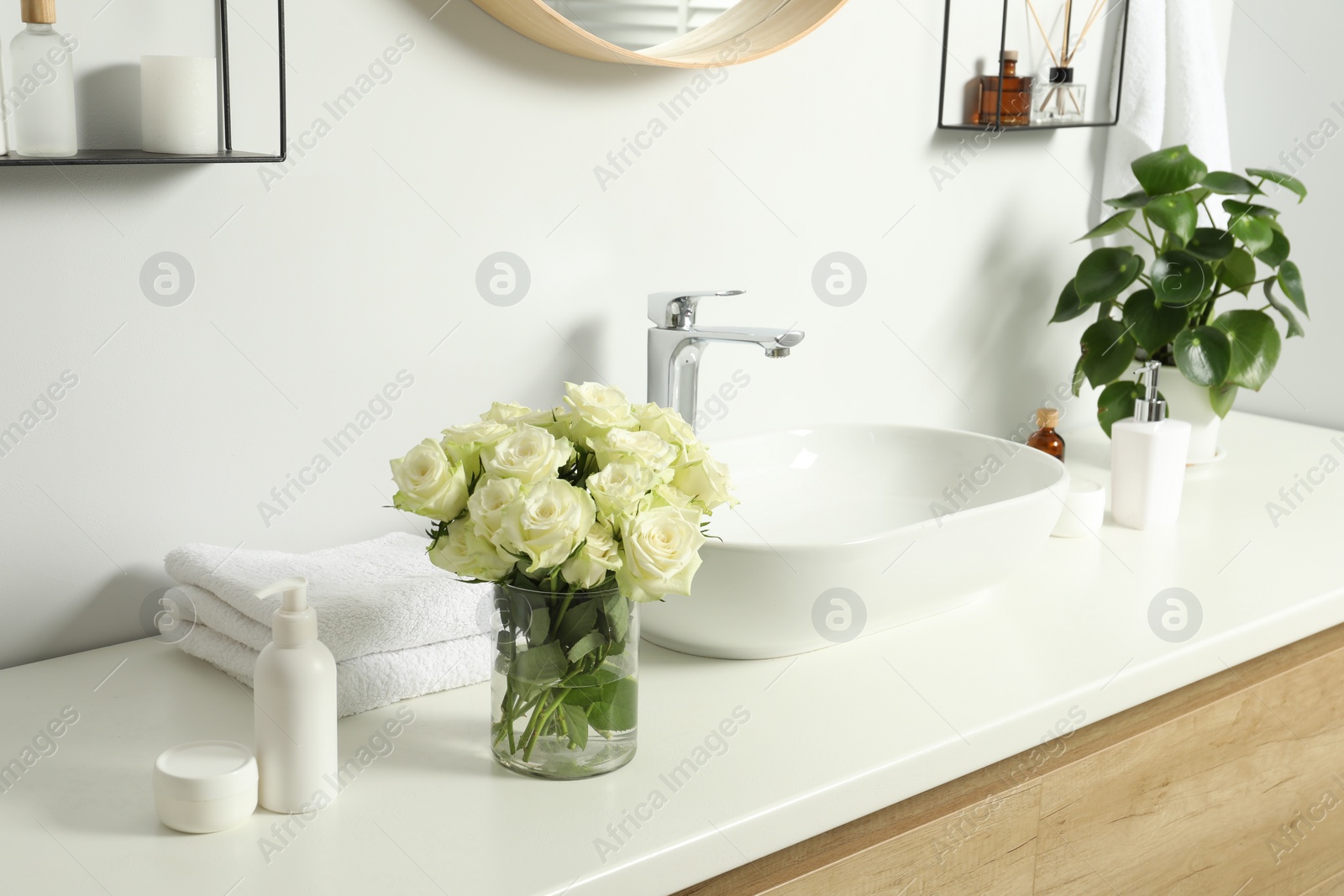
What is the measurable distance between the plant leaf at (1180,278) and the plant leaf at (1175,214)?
0.09 ft

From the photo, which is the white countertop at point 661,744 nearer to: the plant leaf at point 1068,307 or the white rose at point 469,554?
the white rose at point 469,554

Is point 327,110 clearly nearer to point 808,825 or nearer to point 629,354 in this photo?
point 629,354

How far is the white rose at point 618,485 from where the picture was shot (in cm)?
78

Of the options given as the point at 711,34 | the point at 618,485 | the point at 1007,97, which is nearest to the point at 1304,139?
the point at 1007,97

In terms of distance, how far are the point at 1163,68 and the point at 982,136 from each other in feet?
1.14

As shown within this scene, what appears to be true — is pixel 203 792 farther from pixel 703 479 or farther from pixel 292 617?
pixel 703 479

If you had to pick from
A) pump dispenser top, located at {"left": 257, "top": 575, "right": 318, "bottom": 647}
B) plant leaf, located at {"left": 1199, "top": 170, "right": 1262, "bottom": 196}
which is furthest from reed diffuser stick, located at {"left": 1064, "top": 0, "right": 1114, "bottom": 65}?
pump dispenser top, located at {"left": 257, "top": 575, "right": 318, "bottom": 647}

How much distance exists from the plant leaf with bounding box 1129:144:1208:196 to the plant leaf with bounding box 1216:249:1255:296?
137mm

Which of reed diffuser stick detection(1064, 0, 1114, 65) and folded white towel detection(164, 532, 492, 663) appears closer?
folded white towel detection(164, 532, 492, 663)

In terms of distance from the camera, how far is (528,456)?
2.58ft

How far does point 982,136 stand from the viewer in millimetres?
1594

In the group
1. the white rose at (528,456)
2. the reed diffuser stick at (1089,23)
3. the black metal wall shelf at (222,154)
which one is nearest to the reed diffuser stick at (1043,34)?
the reed diffuser stick at (1089,23)

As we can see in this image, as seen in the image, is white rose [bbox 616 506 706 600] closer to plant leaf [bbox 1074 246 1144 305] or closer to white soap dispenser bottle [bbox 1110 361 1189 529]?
white soap dispenser bottle [bbox 1110 361 1189 529]

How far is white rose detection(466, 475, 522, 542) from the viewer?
772mm
